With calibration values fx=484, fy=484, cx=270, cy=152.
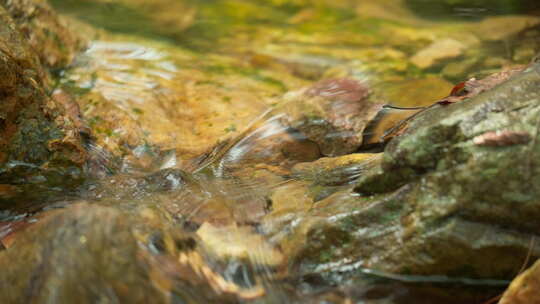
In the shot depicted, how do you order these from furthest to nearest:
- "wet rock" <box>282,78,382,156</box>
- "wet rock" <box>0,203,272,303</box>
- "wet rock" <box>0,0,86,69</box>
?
"wet rock" <box>0,0,86,69</box> < "wet rock" <box>282,78,382,156</box> < "wet rock" <box>0,203,272,303</box>

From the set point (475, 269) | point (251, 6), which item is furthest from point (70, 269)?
point (251, 6)

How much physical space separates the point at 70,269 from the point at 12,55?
1809mm

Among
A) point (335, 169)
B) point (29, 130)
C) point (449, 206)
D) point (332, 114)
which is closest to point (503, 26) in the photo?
point (332, 114)

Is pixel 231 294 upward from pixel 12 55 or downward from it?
downward

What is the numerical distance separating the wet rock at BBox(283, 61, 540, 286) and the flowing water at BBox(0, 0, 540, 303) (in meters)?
0.08

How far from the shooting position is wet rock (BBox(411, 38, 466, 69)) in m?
5.07

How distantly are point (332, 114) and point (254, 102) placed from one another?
876mm

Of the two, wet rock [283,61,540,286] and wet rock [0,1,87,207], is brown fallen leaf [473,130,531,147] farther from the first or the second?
wet rock [0,1,87,207]

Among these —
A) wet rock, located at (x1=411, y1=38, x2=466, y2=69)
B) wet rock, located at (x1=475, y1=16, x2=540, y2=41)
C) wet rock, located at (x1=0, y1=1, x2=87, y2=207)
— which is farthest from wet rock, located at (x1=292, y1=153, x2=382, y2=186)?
wet rock, located at (x1=475, y1=16, x2=540, y2=41)

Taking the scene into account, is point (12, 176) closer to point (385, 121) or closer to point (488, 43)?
point (385, 121)

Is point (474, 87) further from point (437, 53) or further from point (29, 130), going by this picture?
point (29, 130)

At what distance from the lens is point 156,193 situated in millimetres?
3012

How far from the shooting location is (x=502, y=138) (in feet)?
7.24

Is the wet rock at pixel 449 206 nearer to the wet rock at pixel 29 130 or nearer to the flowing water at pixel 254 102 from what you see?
the flowing water at pixel 254 102
